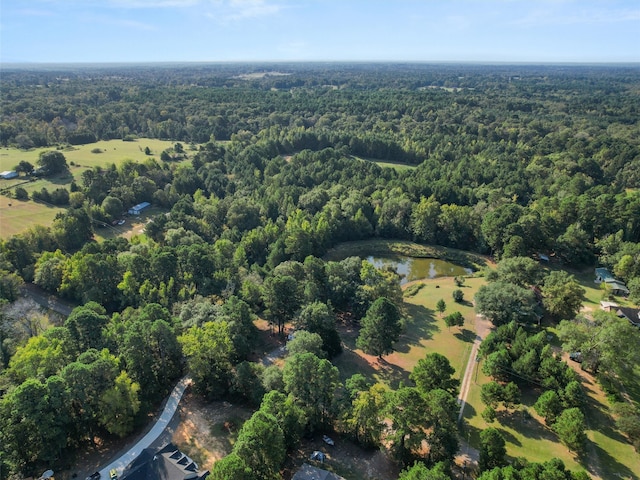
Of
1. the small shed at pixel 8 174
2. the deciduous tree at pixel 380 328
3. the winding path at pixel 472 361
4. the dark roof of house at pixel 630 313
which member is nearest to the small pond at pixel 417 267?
the winding path at pixel 472 361

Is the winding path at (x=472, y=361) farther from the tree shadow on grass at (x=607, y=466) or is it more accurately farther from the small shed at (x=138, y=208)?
the small shed at (x=138, y=208)

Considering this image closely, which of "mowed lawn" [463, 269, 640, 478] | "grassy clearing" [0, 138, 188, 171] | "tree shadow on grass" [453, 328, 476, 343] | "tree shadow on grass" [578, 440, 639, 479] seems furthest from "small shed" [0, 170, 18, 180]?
"tree shadow on grass" [578, 440, 639, 479]

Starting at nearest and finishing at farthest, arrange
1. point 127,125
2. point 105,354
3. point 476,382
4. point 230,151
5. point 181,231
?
1. point 105,354
2. point 476,382
3. point 181,231
4. point 230,151
5. point 127,125

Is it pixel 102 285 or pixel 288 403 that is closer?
pixel 288 403

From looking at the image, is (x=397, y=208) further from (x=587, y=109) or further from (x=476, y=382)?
(x=587, y=109)

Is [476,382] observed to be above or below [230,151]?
below

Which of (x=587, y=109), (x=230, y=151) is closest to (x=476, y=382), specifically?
(x=230, y=151)

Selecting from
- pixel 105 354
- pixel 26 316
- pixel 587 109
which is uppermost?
pixel 587 109
